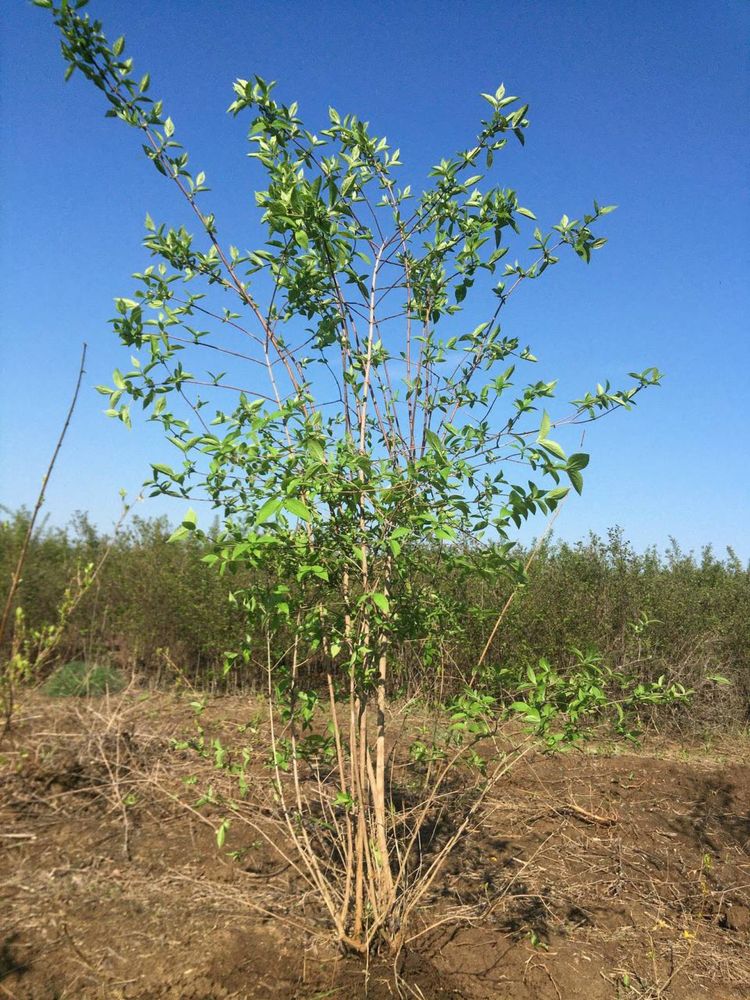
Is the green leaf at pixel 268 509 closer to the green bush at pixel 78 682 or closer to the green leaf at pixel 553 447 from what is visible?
the green leaf at pixel 553 447

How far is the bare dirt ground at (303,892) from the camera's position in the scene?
259 cm

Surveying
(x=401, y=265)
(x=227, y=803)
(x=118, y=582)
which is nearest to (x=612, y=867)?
(x=227, y=803)

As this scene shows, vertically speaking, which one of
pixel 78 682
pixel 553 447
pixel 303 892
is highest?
pixel 553 447

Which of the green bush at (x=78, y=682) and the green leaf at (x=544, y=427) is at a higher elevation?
the green leaf at (x=544, y=427)

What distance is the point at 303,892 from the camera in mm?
3146

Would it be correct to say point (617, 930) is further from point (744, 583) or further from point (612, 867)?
point (744, 583)

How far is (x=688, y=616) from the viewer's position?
7.64 metres

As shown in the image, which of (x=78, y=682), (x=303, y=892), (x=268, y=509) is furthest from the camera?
(x=78, y=682)

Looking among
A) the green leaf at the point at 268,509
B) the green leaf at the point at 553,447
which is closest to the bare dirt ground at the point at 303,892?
the green leaf at the point at 268,509

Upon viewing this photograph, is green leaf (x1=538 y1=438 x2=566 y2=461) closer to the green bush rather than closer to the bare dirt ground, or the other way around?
the bare dirt ground

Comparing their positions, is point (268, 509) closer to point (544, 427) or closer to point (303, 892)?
point (544, 427)

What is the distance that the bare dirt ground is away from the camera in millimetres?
2592

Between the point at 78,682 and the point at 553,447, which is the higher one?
the point at 553,447

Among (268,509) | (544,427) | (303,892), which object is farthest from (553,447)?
(303,892)
